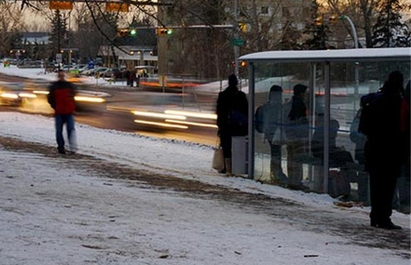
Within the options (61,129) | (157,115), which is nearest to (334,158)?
(61,129)

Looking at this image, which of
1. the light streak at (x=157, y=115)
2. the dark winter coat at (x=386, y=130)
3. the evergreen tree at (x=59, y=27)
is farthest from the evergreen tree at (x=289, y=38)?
the dark winter coat at (x=386, y=130)

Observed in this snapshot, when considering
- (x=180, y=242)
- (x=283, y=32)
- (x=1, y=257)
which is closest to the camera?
(x=1, y=257)

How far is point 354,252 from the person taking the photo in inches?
284

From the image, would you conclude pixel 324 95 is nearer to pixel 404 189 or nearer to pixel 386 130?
pixel 404 189

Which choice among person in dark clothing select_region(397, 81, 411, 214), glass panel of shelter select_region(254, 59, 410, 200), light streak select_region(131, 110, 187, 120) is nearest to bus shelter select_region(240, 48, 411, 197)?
glass panel of shelter select_region(254, 59, 410, 200)

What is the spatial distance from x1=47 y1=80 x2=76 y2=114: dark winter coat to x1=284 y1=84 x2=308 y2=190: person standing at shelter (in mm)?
5155

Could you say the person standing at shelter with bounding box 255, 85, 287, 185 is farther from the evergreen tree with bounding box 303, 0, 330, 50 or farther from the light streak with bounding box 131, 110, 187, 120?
the evergreen tree with bounding box 303, 0, 330, 50

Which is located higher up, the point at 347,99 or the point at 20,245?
the point at 347,99

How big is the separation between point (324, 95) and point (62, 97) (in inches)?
240

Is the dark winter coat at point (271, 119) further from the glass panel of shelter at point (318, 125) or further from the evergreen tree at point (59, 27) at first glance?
the evergreen tree at point (59, 27)

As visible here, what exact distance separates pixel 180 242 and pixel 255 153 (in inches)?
243

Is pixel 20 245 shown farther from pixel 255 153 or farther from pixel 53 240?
pixel 255 153

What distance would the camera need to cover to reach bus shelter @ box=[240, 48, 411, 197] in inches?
421

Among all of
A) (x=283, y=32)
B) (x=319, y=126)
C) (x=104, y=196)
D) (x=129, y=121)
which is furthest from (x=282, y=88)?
(x=283, y=32)
